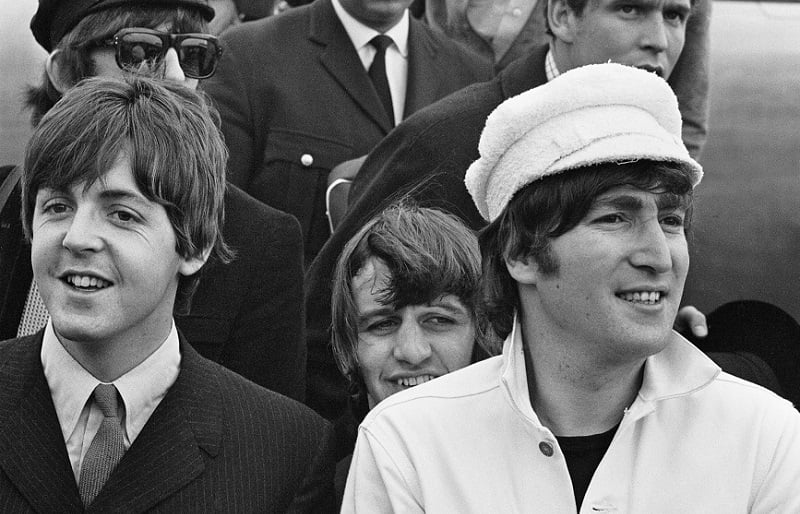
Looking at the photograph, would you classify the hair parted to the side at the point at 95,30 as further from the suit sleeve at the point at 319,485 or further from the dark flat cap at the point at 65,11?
the suit sleeve at the point at 319,485

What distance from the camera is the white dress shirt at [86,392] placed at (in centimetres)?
293

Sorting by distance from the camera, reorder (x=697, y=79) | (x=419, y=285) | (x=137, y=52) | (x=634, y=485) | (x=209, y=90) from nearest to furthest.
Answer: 1. (x=634, y=485)
2. (x=419, y=285)
3. (x=137, y=52)
4. (x=209, y=90)
5. (x=697, y=79)

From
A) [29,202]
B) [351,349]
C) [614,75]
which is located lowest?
[351,349]

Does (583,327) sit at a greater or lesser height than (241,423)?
greater

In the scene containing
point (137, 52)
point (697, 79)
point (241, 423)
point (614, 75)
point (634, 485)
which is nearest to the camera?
point (634, 485)

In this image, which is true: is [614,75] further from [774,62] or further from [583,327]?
[774,62]

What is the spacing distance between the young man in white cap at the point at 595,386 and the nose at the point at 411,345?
1.75 feet

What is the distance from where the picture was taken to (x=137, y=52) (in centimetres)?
383

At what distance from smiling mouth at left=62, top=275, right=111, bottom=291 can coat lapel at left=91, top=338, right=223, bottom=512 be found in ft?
0.92

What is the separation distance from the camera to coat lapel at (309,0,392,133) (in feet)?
15.6

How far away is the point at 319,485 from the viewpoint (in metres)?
3.09

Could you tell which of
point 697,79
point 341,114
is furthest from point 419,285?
point 697,79

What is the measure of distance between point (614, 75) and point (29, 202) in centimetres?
131

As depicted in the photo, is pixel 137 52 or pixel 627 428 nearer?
pixel 627 428
